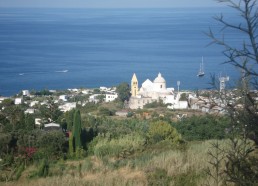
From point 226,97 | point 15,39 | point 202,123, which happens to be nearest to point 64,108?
point 202,123

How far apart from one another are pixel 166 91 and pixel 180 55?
72.4ft

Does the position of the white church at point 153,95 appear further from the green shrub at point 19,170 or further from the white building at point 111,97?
the green shrub at point 19,170

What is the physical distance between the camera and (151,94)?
67.7 ft

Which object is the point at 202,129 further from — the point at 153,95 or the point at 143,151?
the point at 153,95

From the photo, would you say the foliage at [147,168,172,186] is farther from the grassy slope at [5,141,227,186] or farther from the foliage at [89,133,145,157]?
the foliage at [89,133,145,157]

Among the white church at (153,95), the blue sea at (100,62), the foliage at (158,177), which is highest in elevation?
the blue sea at (100,62)

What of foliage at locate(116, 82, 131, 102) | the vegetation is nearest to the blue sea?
foliage at locate(116, 82, 131, 102)

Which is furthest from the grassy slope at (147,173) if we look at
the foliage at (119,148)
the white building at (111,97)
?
the white building at (111,97)

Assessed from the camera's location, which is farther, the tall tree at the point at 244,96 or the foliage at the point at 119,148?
the foliage at the point at 119,148

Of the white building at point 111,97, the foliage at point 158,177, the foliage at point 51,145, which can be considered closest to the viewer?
the foliage at point 158,177

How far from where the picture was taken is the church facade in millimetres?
19761

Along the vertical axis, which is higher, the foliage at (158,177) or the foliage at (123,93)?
the foliage at (123,93)

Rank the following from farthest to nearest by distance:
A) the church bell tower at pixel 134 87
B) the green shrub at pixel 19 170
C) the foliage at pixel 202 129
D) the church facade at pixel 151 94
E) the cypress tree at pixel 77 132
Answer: the church bell tower at pixel 134 87 → the church facade at pixel 151 94 → the foliage at pixel 202 129 → the cypress tree at pixel 77 132 → the green shrub at pixel 19 170

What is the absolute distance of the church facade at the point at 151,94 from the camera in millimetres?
19761
